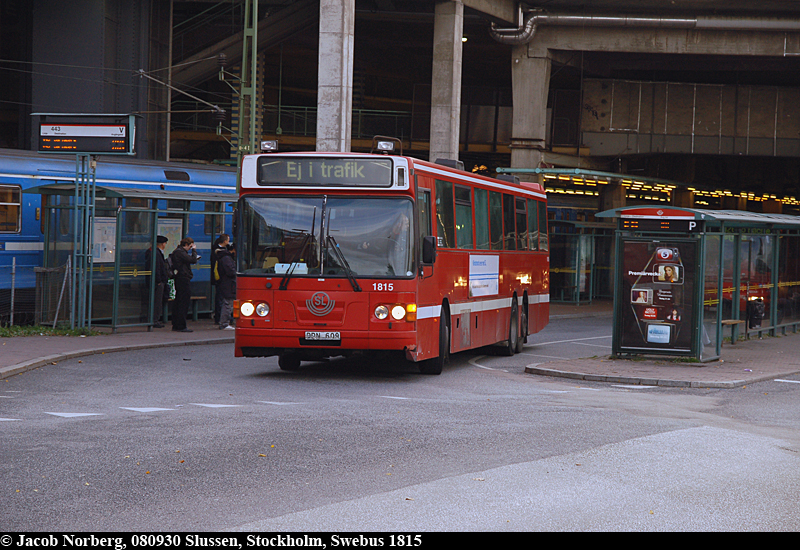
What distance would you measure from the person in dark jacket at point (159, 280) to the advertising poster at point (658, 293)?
889cm

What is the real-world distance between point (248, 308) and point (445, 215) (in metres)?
3.27

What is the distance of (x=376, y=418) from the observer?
10.1 metres

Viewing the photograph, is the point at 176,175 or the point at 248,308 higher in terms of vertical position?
the point at 176,175

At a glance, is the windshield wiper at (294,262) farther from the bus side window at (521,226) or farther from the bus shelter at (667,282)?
the bus side window at (521,226)

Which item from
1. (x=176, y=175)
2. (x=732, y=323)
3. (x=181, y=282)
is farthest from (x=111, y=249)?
(x=732, y=323)

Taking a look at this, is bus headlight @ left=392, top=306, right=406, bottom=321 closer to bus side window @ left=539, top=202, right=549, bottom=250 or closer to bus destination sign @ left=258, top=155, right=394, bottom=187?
bus destination sign @ left=258, top=155, right=394, bottom=187

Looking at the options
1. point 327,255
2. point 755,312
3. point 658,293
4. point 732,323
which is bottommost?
point 732,323

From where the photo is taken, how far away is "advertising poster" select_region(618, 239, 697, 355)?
52.9 ft

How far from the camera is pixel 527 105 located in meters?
36.7

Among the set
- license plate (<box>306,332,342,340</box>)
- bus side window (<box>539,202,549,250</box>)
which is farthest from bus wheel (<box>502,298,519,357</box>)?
license plate (<box>306,332,342,340</box>)

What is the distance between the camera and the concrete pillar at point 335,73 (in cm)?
2762

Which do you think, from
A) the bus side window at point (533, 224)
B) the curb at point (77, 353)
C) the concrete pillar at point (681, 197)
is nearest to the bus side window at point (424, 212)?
the curb at point (77, 353)

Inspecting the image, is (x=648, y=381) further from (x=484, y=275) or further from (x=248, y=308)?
(x=248, y=308)
